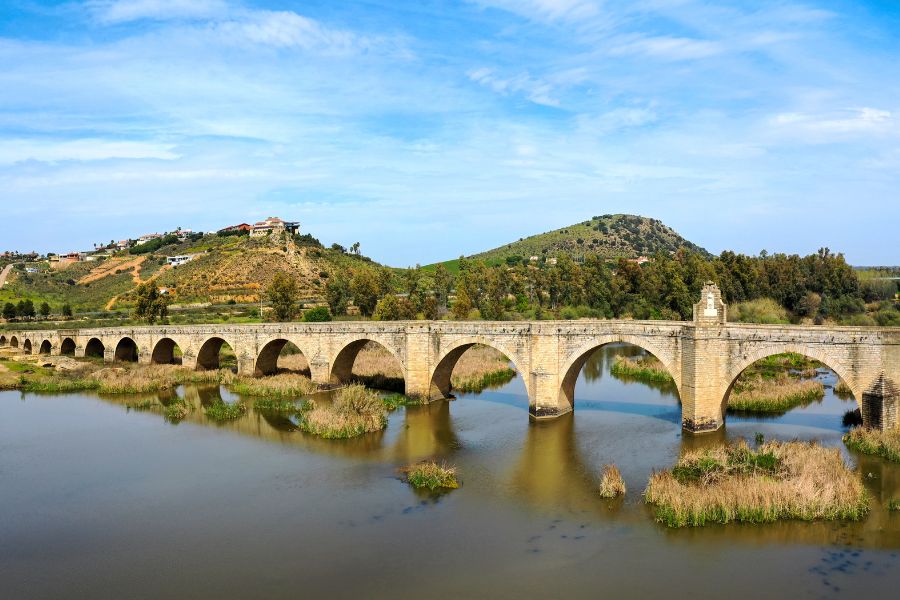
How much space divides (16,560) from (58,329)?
42074 millimetres

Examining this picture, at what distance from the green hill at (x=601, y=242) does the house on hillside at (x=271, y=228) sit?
93.1ft

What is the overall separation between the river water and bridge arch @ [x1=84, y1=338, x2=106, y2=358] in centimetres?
2544

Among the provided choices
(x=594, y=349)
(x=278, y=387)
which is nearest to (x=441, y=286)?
(x=278, y=387)

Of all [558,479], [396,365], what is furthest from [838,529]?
[396,365]

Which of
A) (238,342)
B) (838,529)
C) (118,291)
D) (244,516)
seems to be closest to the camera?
(838,529)

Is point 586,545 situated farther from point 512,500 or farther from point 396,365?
point 396,365

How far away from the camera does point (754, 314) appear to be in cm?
4888

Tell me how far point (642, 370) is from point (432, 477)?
71.1 feet

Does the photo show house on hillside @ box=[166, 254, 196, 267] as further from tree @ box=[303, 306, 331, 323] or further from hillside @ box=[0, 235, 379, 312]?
tree @ box=[303, 306, 331, 323]

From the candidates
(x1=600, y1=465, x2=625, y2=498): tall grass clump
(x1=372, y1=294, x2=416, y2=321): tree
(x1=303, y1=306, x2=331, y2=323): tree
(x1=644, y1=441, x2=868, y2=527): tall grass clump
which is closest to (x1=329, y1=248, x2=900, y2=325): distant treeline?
(x1=372, y1=294, x2=416, y2=321): tree

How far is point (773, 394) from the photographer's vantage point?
93.5 ft

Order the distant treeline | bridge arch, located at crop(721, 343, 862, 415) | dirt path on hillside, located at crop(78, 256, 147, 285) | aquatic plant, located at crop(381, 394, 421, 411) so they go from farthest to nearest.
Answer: dirt path on hillside, located at crop(78, 256, 147, 285), the distant treeline, aquatic plant, located at crop(381, 394, 421, 411), bridge arch, located at crop(721, 343, 862, 415)

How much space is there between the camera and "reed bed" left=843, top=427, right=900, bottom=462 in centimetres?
1956

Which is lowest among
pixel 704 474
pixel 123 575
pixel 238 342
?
pixel 123 575
